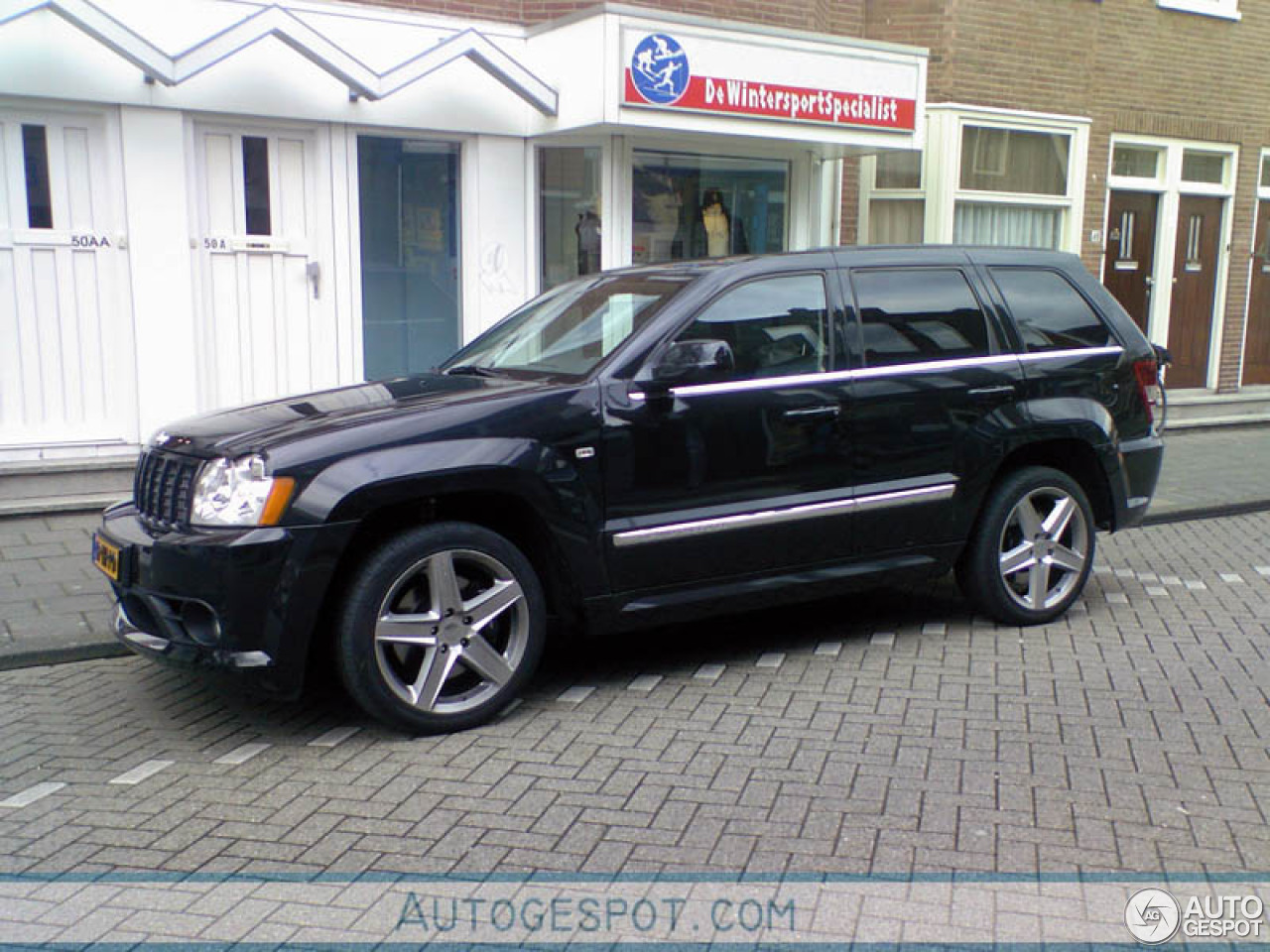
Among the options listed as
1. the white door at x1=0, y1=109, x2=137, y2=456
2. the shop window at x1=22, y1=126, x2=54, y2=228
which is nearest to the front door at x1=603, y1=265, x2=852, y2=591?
the white door at x1=0, y1=109, x2=137, y2=456

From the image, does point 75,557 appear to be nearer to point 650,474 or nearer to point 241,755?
point 241,755

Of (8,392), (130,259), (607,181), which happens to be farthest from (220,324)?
(607,181)

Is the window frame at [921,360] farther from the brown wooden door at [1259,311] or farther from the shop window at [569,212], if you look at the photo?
the brown wooden door at [1259,311]

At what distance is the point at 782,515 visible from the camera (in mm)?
5398

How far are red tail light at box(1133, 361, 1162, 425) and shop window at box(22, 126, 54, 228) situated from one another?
7.13 m

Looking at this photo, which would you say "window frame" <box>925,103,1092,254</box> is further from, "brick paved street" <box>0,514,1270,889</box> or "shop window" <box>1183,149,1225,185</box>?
"brick paved street" <box>0,514,1270,889</box>

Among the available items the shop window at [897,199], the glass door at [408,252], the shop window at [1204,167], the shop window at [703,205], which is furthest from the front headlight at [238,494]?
the shop window at [1204,167]

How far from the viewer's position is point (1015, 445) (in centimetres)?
607

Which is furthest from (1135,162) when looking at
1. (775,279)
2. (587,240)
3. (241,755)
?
(241,755)

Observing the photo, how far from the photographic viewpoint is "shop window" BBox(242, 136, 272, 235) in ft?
30.6

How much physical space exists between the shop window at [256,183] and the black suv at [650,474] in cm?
398

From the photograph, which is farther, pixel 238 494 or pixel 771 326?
pixel 771 326

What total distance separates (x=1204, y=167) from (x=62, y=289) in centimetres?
1262

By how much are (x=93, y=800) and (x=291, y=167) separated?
638 cm
